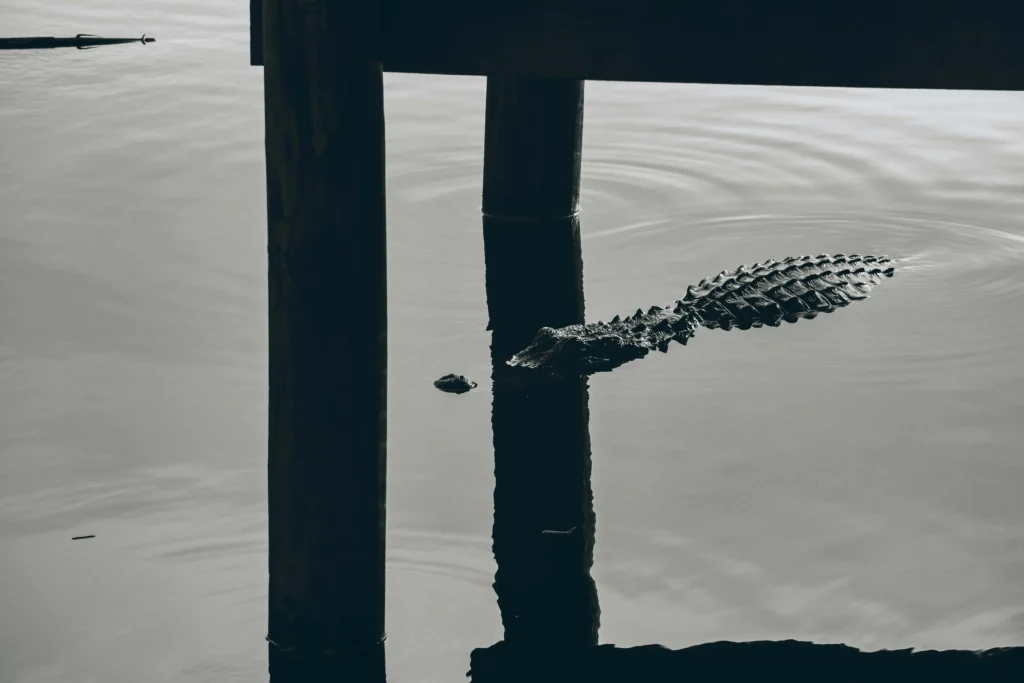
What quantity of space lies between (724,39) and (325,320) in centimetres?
107

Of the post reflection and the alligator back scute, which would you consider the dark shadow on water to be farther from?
the alligator back scute

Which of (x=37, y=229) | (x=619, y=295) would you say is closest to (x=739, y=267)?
(x=619, y=295)

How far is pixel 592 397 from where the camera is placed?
18.9 ft

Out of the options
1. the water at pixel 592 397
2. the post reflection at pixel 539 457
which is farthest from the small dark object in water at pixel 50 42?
the post reflection at pixel 539 457

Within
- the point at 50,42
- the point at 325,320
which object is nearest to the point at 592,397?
the point at 325,320

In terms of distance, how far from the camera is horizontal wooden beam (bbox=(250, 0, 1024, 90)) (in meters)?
3.20

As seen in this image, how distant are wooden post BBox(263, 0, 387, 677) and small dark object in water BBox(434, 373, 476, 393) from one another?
6.96 feet

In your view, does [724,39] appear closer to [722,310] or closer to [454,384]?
[454,384]

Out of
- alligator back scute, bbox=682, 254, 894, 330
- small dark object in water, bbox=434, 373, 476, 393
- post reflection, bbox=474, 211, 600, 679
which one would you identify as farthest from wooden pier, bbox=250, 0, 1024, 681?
alligator back scute, bbox=682, 254, 894, 330

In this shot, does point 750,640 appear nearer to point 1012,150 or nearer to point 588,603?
point 588,603

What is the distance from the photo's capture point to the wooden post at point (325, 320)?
10.5 ft

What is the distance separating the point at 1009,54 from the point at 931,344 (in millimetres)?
3293

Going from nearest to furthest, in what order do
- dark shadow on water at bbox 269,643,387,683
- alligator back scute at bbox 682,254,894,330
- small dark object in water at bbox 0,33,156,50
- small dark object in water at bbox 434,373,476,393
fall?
dark shadow on water at bbox 269,643,387,683, small dark object in water at bbox 434,373,476,393, alligator back scute at bbox 682,254,894,330, small dark object in water at bbox 0,33,156,50

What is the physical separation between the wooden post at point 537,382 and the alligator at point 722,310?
142 mm
